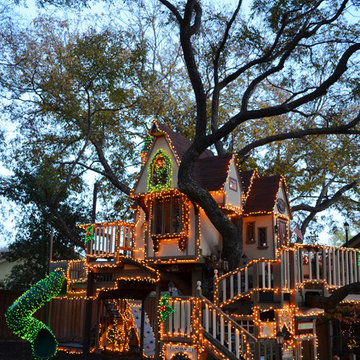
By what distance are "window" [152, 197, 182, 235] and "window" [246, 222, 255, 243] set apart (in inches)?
119

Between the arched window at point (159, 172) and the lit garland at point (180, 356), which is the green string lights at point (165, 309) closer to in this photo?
the lit garland at point (180, 356)

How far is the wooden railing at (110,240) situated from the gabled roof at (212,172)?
12.6ft

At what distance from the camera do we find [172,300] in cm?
1538

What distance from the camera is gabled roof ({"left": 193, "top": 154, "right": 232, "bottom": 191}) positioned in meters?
19.3

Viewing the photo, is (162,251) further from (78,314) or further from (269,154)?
(269,154)

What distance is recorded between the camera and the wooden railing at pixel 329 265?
16.5 metres

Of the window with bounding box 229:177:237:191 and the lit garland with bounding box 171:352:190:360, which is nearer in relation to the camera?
the lit garland with bounding box 171:352:190:360

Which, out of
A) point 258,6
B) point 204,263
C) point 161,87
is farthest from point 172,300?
point 161,87

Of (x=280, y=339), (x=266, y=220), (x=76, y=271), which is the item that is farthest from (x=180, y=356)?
(x=76, y=271)

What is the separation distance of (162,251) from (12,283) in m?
16.5

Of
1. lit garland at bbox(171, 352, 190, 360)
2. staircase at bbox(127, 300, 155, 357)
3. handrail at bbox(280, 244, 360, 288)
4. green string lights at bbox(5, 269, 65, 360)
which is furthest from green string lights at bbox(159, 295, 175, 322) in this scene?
staircase at bbox(127, 300, 155, 357)

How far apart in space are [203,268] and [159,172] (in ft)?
13.6

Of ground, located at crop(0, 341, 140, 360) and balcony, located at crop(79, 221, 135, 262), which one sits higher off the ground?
balcony, located at crop(79, 221, 135, 262)

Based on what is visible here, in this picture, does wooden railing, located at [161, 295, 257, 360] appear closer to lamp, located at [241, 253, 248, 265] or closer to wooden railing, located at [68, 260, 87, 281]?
lamp, located at [241, 253, 248, 265]
